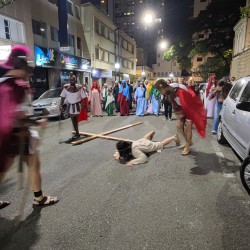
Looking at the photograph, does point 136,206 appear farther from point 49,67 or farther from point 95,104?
point 49,67

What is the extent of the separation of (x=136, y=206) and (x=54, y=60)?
18.7 meters

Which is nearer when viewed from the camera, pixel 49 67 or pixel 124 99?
pixel 124 99

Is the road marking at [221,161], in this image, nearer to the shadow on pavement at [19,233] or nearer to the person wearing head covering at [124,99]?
the shadow on pavement at [19,233]

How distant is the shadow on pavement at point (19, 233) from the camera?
8.98 ft

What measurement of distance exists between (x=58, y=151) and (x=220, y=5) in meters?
26.5

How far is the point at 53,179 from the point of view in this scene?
4.58 m

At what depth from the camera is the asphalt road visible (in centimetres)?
278

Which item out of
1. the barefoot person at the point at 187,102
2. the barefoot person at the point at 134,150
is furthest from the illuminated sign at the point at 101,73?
the barefoot person at the point at 134,150

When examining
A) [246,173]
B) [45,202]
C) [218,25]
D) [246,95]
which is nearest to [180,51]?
[218,25]

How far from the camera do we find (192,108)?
18.7ft

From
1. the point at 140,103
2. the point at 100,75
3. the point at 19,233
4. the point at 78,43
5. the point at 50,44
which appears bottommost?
the point at 19,233

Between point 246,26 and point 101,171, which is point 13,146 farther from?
point 246,26

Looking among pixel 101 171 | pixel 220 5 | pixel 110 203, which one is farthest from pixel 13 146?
pixel 220 5

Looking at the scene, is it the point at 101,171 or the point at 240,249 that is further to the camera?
the point at 101,171
